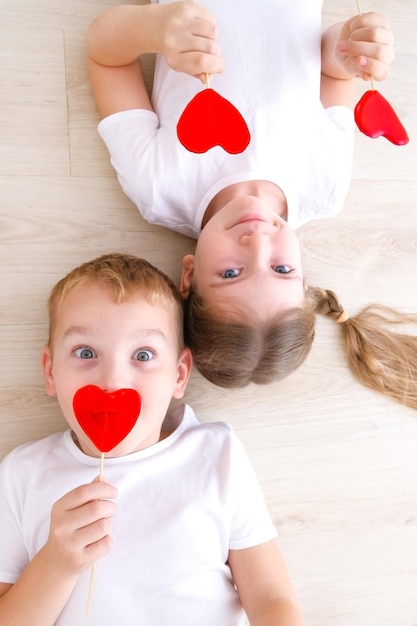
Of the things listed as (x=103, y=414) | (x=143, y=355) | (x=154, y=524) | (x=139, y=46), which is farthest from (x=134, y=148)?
(x=154, y=524)

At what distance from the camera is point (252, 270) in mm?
1060

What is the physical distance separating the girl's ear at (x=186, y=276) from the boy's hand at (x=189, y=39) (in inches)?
11.5

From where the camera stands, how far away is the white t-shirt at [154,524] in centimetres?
102

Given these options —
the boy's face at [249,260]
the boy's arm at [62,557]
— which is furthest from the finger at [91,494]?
the boy's face at [249,260]

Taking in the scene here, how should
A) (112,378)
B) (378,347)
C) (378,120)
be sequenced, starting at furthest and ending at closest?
1. (378,347)
2. (378,120)
3. (112,378)

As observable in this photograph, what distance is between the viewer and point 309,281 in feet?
4.35

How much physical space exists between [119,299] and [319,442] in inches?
20.1

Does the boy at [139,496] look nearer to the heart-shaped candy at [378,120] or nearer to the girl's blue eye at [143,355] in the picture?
the girl's blue eye at [143,355]

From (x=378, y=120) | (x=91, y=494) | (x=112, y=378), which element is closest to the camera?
(x=91, y=494)

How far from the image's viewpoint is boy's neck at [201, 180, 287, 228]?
118cm

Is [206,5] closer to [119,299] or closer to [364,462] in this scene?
[119,299]

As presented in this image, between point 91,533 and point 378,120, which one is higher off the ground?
point 378,120

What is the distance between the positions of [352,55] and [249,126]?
208 mm

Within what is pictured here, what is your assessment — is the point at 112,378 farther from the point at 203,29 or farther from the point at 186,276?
the point at 203,29
